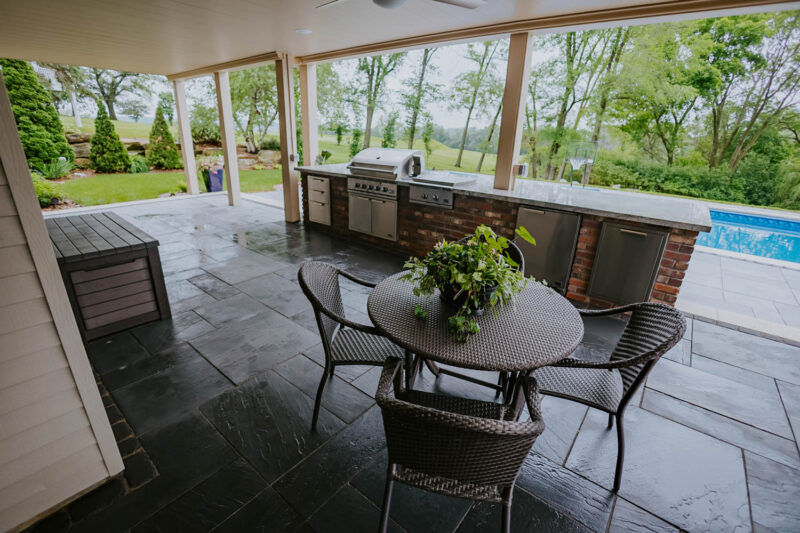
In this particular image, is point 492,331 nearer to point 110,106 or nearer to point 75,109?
point 75,109

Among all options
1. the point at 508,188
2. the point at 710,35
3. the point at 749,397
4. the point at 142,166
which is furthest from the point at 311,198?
the point at 710,35

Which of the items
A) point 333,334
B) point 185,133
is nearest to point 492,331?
point 333,334

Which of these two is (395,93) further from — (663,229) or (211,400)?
(211,400)

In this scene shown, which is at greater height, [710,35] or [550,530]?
[710,35]

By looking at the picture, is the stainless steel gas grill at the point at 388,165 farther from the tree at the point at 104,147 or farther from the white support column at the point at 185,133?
the tree at the point at 104,147

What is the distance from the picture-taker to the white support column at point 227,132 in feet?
20.9

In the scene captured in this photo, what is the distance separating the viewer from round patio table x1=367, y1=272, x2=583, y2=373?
130cm

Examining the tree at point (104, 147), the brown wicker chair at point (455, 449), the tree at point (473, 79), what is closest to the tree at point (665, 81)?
the tree at point (473, 79)

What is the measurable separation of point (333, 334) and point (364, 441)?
557 mm

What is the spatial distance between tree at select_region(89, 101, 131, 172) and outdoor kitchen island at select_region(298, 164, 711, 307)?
883cm

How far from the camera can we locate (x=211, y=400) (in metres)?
2.02

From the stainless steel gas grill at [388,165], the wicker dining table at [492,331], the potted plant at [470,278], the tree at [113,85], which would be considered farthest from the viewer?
the tree at [113,85]

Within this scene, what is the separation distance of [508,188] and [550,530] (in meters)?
3.21

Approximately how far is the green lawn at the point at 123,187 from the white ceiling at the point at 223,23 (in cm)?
316
